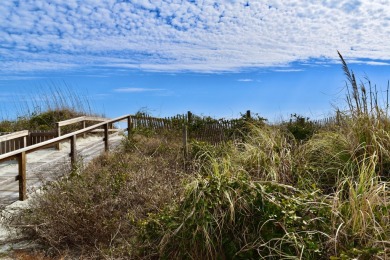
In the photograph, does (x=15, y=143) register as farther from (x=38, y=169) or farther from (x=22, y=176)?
(x=22, y=176)

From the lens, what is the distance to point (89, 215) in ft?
15.3

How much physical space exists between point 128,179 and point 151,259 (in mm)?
2024

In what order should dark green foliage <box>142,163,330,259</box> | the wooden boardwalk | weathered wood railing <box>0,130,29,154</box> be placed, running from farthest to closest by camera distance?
weathered wood railing <box>0,130,29,154</box> → the wooden boardwalk → dark green foliage <box>142,163,330,259</box>

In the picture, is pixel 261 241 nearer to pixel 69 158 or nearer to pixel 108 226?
pixel 108 226

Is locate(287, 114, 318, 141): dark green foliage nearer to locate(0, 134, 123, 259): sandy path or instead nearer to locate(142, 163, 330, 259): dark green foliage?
locate(0, 134, 123, 259): sandy path

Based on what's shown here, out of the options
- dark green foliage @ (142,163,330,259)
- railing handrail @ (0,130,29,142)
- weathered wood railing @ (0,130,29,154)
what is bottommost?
weathered wood railing @ (0,130,29,154)

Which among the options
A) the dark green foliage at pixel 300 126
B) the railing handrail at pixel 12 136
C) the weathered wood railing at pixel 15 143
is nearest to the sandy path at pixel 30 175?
the weathered wood railing at pixel 15 143

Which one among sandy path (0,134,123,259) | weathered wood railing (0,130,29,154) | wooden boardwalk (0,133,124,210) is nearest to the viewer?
sandy path (0,134,123,259)

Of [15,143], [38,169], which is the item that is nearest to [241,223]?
[38,169]

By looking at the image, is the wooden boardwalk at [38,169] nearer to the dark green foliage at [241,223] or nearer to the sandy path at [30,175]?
the sandy path at [30,175]

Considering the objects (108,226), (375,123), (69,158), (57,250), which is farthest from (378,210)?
(69,158)

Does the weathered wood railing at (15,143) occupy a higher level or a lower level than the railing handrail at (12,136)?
lower

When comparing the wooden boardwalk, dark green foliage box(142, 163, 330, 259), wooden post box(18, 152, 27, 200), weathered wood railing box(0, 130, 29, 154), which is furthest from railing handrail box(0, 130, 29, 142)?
dark green foliage box(142, 163, 330, 259)

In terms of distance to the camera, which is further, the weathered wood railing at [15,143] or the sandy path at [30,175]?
the weathered wood railing at [15,143]
